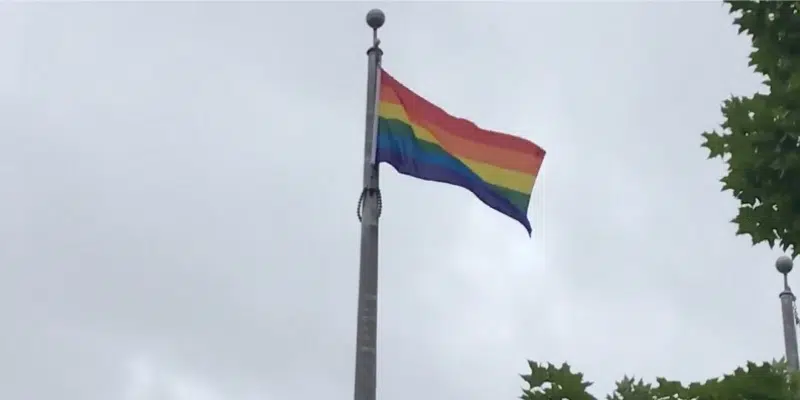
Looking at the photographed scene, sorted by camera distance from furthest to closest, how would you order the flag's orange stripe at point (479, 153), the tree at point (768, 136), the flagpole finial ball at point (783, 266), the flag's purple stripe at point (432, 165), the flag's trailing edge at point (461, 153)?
the flagpole finial ball at point (783, 266)
the flag's orange stripe at point (479, 153)
the flag's trailing edge at point (461, 153)
the flag's purple stripe at point (432, 165)
the tree at point (768, 136)

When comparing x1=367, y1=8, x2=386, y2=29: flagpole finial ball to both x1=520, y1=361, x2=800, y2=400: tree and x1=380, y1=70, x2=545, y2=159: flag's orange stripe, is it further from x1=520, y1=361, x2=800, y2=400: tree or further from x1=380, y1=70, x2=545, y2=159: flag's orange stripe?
x1=520, y1=361, x2=800, y2=400: tree

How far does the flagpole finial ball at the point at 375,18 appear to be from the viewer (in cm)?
1340

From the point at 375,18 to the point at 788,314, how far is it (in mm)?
7773

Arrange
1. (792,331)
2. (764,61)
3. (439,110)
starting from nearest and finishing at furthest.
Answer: (764,61)
(439,110)
(792,331)

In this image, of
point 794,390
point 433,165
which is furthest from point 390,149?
point 794,390

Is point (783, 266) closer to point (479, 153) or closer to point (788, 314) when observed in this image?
point (788, 314)

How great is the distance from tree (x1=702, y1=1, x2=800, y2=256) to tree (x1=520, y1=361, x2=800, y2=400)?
108 cm

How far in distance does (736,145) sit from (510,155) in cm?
→ 387

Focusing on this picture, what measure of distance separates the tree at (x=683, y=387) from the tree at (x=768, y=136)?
3.54 ft

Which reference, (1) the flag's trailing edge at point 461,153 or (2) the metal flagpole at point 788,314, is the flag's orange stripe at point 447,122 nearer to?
(1) the flag's trailing edge at point 461,153

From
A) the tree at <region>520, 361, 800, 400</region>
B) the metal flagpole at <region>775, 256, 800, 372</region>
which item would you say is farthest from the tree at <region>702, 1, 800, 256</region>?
the metal flagpole at <region>775, 256, 800, 372</region>

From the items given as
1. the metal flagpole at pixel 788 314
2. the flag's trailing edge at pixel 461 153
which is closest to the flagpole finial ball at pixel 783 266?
the metal flagpole at pixel 788 314

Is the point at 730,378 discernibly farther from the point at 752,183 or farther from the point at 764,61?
the point at 764,61

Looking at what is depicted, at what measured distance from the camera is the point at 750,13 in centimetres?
1113
